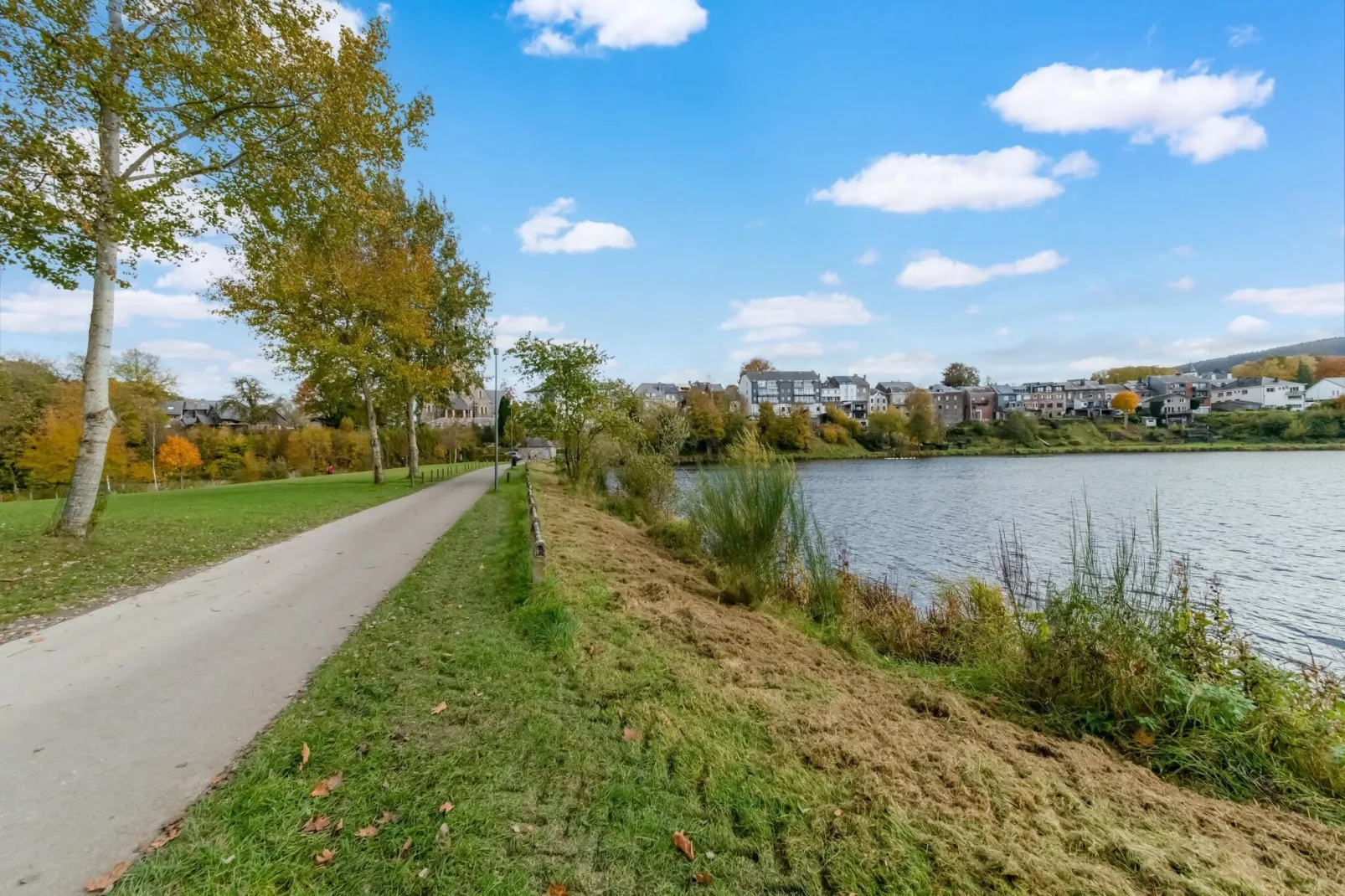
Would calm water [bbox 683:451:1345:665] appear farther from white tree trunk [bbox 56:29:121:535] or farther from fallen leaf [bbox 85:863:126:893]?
white tree trunk [bbox 56:29:121:535]

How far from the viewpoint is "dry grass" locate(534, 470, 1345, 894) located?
276 cm

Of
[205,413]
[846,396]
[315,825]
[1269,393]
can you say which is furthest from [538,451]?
[1269,393]

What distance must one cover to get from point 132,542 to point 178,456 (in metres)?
44.6

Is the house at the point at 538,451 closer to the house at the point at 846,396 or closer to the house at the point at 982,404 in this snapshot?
the house at the point at 846,396

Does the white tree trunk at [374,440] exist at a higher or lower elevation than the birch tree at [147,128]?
lower

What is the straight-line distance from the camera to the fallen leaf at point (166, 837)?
2.79 meters

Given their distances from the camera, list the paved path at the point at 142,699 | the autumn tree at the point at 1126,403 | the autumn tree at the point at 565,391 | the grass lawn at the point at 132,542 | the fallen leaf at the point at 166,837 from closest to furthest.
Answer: the fallen leaf at the point at 166,837 → the paved path at the point at 142,699 → the grass lawn at the point at 132,542 → the autumn tree at the point at 565,391 → the autumn tree at the point at 1126,403

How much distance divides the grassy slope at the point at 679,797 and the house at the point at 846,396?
4258 inches

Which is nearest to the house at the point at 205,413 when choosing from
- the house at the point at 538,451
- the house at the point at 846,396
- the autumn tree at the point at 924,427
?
the house at the point at 538,451

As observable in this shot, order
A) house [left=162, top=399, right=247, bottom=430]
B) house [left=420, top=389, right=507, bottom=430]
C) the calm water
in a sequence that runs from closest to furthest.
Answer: the calm water, house [left=162, top=399, right=247, bottom=430], house [left=420, top=389, right=507, bottom=430]

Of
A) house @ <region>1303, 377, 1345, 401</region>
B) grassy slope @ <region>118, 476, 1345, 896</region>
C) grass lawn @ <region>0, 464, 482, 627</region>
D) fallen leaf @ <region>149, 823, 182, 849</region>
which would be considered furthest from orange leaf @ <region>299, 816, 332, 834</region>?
house @ <region>1303, 377, 1345, 401</region>

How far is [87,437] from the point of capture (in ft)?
31.2

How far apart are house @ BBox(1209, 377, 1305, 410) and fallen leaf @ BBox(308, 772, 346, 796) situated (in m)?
143

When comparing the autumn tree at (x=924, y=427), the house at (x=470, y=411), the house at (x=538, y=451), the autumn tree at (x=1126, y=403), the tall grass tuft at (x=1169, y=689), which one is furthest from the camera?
the autumn tree at (x=1126, y=403)
